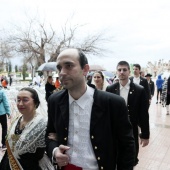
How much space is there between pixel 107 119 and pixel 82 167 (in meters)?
0.38

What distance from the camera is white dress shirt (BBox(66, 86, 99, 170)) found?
1489 mm

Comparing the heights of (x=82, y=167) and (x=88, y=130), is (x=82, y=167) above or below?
below

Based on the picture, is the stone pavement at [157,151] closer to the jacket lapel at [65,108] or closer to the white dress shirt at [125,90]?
the white dress shirt at [125,90]

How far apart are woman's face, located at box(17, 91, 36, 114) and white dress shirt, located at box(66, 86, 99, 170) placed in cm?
96

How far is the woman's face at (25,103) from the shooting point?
2357mm

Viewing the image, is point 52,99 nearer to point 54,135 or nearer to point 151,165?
point 54,135

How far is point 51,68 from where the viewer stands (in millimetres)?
11305

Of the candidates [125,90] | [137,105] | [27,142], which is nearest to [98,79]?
[125,90]

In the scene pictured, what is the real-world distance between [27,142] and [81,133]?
897mm

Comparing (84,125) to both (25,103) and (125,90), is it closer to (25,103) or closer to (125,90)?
(25,103)

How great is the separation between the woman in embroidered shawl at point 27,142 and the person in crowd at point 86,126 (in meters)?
0.66

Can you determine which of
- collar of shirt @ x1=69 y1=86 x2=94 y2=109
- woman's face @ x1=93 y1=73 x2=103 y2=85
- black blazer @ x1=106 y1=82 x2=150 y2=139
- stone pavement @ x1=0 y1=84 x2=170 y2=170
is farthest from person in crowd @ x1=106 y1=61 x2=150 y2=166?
collar of shirt @ x1=69 y1=86 x2=94 y2=109

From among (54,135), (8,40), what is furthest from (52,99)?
(8,40)

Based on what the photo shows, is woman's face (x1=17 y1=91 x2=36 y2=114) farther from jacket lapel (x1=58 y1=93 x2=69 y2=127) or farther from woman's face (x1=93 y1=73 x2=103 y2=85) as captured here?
woman's face (x1=93 y1=73 x2=103 y2=85)
